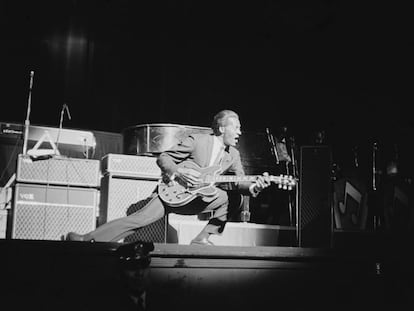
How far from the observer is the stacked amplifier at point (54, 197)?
4.95 metres

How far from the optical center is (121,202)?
5141 millimetres

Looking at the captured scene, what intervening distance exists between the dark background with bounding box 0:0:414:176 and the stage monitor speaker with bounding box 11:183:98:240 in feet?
7.66

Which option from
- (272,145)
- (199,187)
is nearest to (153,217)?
(199,187)

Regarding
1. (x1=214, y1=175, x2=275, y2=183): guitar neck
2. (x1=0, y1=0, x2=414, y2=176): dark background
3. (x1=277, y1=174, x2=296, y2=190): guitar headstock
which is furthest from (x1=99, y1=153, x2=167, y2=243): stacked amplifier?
(x1=0, y1=0, x2=414, y2=176): dark background

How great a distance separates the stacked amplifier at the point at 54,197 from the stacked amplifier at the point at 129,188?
0.47 feet

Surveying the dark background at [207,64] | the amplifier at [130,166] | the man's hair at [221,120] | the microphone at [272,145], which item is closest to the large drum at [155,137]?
the amplifier at [130,166]

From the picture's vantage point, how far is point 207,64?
7.39 metres

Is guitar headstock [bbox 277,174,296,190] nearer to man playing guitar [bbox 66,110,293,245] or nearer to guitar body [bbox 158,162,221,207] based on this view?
man playing guitar [bbox 66,110,293,245]

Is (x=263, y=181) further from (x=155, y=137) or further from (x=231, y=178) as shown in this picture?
(x=155, y=137)

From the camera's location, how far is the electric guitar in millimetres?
4484

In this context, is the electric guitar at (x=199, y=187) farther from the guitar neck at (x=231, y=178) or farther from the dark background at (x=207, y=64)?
the dark background at (x=207, y=64)

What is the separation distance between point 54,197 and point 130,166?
0.73 metres

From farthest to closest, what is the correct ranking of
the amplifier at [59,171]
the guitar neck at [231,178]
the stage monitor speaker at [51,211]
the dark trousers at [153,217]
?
the amplifier at [59,171] → the stage monitor speaker at [51,211] → the guitar neck at [231,178] → the dark trousers at [153,217]

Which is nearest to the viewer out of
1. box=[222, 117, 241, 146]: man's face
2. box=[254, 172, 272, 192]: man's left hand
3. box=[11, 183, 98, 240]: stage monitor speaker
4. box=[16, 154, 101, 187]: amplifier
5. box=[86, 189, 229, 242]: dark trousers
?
box=[86, 189, 229, 242]: dark trousers
